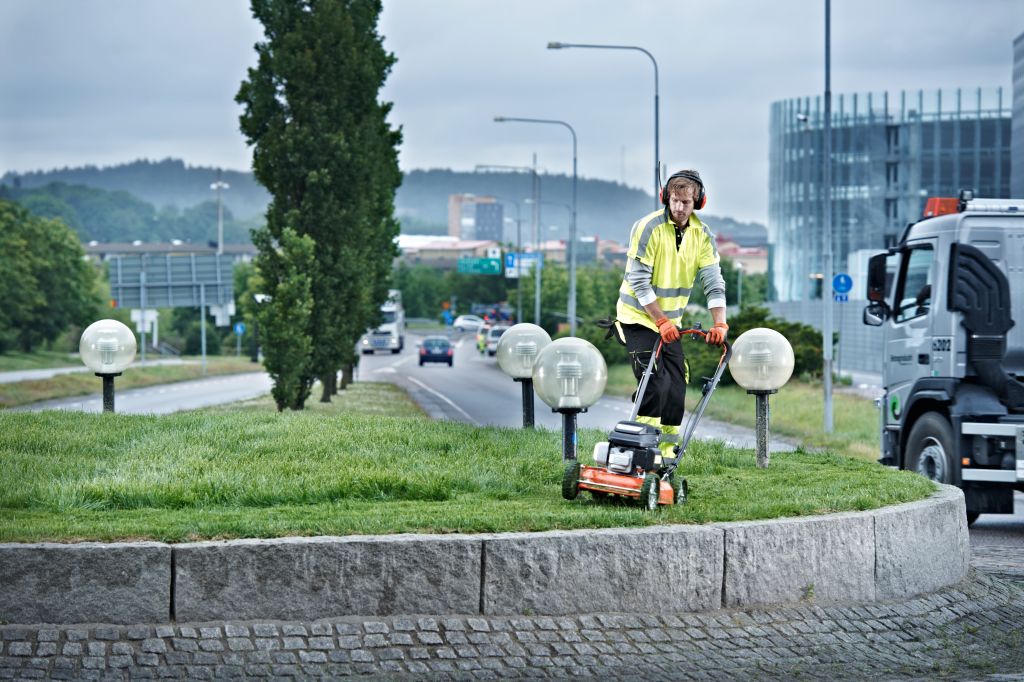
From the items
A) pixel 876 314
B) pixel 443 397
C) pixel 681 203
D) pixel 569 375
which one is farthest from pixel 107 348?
pixel 443 397

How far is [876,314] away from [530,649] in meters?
8.73

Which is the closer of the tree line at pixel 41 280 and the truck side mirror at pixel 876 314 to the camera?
the truck side mirror at pixel 876 314

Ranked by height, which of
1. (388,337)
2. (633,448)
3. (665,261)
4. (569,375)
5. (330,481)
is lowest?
(388,337)

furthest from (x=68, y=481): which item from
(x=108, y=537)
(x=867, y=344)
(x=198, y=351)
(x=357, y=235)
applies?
(x=198, y=351)

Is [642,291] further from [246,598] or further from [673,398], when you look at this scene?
[246,598]

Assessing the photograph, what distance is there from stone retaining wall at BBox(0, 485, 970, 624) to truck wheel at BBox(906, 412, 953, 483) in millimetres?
5191

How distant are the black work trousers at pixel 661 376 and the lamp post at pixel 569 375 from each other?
21.5 inches

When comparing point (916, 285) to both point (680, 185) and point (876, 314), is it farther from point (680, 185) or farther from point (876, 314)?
point (680, 185)

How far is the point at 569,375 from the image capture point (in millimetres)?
9938

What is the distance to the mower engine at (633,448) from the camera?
339 inches

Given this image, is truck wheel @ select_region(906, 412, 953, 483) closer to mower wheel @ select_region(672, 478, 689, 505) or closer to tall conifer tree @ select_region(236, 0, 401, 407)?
mower wheel @ select_region(672, 478, 689, 505)

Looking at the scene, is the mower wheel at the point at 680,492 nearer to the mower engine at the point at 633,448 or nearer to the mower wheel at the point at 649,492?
the mower engine at the point at 633,448

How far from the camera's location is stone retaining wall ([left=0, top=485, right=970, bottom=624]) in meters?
6.84

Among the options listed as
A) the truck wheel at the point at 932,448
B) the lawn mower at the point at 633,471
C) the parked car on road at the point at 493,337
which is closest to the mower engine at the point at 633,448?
the lawn mower at the point at 633,471
